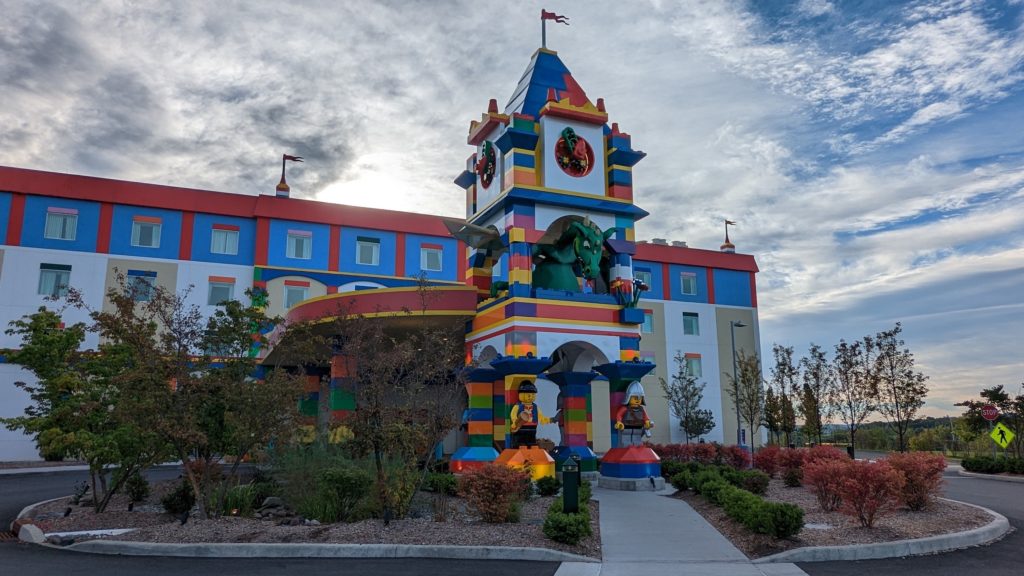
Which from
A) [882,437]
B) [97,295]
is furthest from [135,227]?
[882,437]

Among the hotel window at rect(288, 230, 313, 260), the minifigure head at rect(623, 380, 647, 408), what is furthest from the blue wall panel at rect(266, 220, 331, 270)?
the minifigure head at rect(623, 380, 647, 408)

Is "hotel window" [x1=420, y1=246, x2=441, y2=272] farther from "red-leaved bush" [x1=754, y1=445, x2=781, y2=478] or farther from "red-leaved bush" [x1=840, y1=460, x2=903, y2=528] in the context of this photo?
"red-leaved bush" [x1=840, y1=460, x2=903, y2=528]

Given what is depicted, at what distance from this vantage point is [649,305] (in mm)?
44688

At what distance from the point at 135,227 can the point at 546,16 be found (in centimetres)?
2372

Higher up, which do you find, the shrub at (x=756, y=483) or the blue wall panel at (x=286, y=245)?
the blue wall panel at (x=286, y=245)

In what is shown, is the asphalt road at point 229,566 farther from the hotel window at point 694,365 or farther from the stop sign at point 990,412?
the hotel window at point 694,365

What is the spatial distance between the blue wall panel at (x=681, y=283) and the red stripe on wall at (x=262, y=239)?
24771mm

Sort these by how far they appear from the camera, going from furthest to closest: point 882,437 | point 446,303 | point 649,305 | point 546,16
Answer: point 882,437, point 649,305, point 546,16, point 446,303

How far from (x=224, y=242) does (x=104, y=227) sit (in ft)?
17.8

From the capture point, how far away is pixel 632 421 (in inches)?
755

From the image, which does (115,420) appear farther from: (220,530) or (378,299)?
(378,299)

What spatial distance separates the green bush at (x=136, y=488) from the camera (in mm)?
15805

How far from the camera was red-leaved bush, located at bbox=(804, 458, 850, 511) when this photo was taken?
13.0 m

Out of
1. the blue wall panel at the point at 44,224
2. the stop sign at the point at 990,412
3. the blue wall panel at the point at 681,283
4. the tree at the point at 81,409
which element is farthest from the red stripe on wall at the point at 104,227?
the stop sign at the point at 990,412
